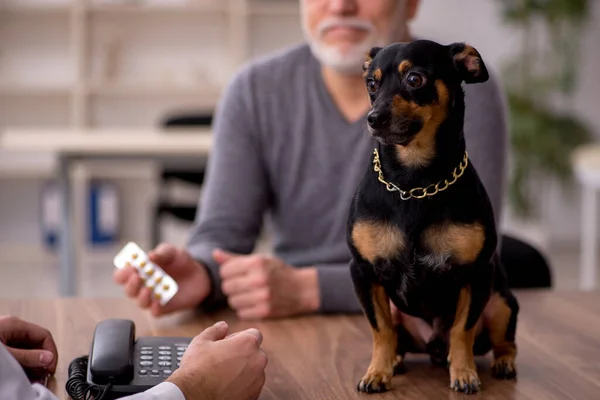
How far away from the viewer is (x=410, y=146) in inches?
36.3

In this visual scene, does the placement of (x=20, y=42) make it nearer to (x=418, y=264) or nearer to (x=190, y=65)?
(x=190, y=65)

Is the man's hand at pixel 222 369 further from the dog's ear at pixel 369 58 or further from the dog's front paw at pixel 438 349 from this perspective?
the dog's ear at pixel 369 58

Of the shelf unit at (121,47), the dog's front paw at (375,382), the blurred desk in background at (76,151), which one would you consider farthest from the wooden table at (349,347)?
the shelf unit at (121,47)

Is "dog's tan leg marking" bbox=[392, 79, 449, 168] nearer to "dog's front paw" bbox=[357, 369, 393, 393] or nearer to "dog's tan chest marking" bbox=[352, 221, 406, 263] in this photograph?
"dog's tan chest marking" bbox=[352, 221, 406, 263]

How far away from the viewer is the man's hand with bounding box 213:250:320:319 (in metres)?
1.43

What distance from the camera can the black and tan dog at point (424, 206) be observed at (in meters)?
0.89

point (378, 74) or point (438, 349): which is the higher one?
point (378, 74)

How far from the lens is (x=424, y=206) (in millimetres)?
924

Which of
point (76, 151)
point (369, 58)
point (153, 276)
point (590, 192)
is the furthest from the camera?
point (590, 192)

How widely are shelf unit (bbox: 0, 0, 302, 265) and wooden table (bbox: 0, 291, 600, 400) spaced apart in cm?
452

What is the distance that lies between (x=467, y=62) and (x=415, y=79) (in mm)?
64

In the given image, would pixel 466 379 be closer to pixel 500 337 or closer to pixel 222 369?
pixel 500 337

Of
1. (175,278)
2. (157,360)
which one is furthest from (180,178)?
(157,360)

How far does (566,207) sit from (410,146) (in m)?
5.63
